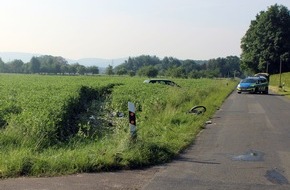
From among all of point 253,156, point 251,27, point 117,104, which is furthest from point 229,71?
point 253,156

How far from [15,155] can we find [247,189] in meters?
4.16

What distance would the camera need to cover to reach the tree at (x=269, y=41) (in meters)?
89.1

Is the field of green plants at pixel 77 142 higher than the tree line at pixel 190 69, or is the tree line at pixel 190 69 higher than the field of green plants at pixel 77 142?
the tree line at pixel 190 69

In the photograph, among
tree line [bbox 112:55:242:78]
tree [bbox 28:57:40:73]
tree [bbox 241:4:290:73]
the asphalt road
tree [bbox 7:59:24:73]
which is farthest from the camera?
tree [bbox 7:59:24:73]

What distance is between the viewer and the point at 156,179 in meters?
6.96

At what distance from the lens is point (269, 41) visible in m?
91.8

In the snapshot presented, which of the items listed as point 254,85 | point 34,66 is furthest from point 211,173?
point 34,66

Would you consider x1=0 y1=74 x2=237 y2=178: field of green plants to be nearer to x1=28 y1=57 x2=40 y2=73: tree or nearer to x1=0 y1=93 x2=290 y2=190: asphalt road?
x1=0 y1=93 x2=290 y2=190: asphalt road

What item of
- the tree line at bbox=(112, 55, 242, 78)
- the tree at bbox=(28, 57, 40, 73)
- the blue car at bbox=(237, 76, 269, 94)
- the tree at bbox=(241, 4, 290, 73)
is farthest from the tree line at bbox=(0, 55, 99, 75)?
the blue car at bbox=(237, 76, 269, 94)

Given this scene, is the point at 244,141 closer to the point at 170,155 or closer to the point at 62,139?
the point at 170,155

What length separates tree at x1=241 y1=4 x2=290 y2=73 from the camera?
8906 centimetres

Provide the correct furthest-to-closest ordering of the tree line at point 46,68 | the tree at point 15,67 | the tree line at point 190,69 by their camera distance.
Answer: the tree at point 15,67 → the tree line at point 46,68 → the tree line at point 190,69

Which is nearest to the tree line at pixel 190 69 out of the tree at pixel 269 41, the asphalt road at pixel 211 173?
the tree at pixel 269 41

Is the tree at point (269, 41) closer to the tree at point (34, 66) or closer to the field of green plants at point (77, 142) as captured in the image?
the field of green plants at point (77, 142)
